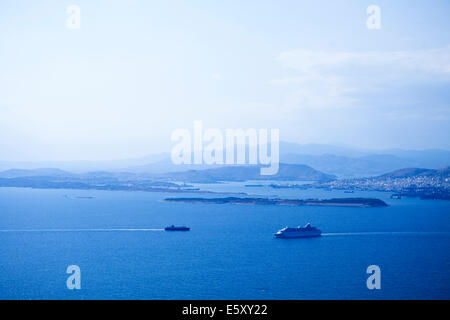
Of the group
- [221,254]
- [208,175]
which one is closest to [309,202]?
[221,254]

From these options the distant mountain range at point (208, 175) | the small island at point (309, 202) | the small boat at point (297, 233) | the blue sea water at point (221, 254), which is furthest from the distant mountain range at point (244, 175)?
the small boat at point (297, 233)

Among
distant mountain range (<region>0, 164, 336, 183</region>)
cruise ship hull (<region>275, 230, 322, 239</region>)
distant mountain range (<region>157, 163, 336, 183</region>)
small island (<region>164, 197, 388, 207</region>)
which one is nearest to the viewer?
cruise ship hull (<region>275, 230, 322, 239</region>)

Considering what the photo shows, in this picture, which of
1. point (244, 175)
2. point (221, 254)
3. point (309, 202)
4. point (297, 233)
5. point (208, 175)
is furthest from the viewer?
point (244, 175)

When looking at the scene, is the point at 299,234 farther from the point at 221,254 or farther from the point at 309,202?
the point at 309,202

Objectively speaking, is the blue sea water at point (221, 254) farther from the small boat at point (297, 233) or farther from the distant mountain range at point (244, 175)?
the distant mountain range at point (244, 175)

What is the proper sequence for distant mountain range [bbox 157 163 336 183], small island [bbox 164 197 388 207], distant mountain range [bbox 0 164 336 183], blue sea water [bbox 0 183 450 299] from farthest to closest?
distant mountain range [bbox 157 163 336 183], distant mountain range [bbox 0 164 336 183], small island [bbox 164 197 388 207], blue sea water [bbox 0 183 450 299]

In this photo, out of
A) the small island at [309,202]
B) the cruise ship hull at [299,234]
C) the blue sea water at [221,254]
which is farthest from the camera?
the small island at [309,202]

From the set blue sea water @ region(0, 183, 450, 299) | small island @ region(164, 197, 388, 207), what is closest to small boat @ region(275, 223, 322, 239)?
blue sea water @ region(0, 183, 450, 299)

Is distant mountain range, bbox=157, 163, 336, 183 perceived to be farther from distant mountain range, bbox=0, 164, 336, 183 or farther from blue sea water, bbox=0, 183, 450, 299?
blue sea water, bbox=0, 183, 450, 299
